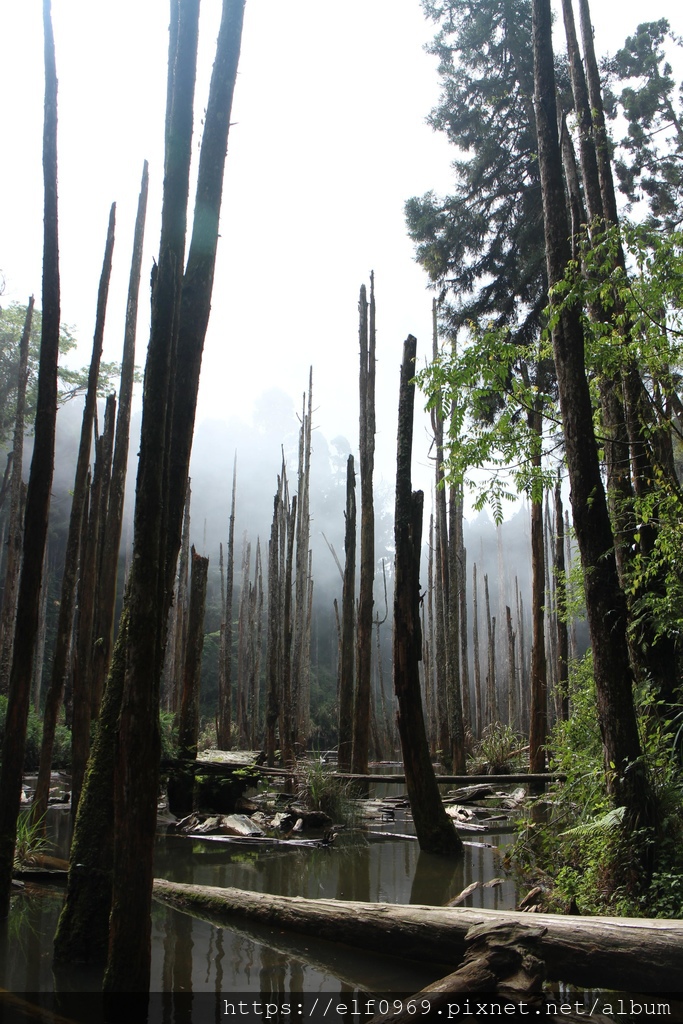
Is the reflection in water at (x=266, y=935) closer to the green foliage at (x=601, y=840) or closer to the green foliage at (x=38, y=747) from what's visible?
the green foliage at (x=601, y=840)

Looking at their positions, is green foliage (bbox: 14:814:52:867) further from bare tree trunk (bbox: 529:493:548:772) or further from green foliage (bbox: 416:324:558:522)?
bare tree trunk (bbox: 529:493:548:772)

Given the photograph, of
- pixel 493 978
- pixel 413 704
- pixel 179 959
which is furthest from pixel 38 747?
pixel 493 978

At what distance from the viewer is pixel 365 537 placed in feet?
41.0

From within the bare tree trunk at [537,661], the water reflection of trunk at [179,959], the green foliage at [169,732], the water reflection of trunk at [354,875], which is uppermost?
the bare tree trunk at [537,661]

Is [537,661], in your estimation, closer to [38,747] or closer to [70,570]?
Answer: [70,570]

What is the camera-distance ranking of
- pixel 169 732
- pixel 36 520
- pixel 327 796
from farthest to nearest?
pixel 169 732
pixel 327 796
pixel 36 520

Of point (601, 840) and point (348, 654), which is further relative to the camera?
point (348, 654)

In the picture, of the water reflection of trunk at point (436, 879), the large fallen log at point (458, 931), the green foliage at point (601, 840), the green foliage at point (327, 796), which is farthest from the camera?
the green foliage at point (327, 796)

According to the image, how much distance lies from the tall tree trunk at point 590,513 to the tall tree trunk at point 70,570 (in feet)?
15.6

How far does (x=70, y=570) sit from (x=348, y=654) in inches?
269

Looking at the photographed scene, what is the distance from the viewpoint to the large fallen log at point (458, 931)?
10.4ft

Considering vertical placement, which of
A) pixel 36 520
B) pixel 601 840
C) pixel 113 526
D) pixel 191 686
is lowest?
pixel 601 840

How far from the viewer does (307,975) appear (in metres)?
3.74

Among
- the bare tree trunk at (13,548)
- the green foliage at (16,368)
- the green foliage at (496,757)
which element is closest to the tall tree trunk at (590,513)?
the green foliage at (496,757)
